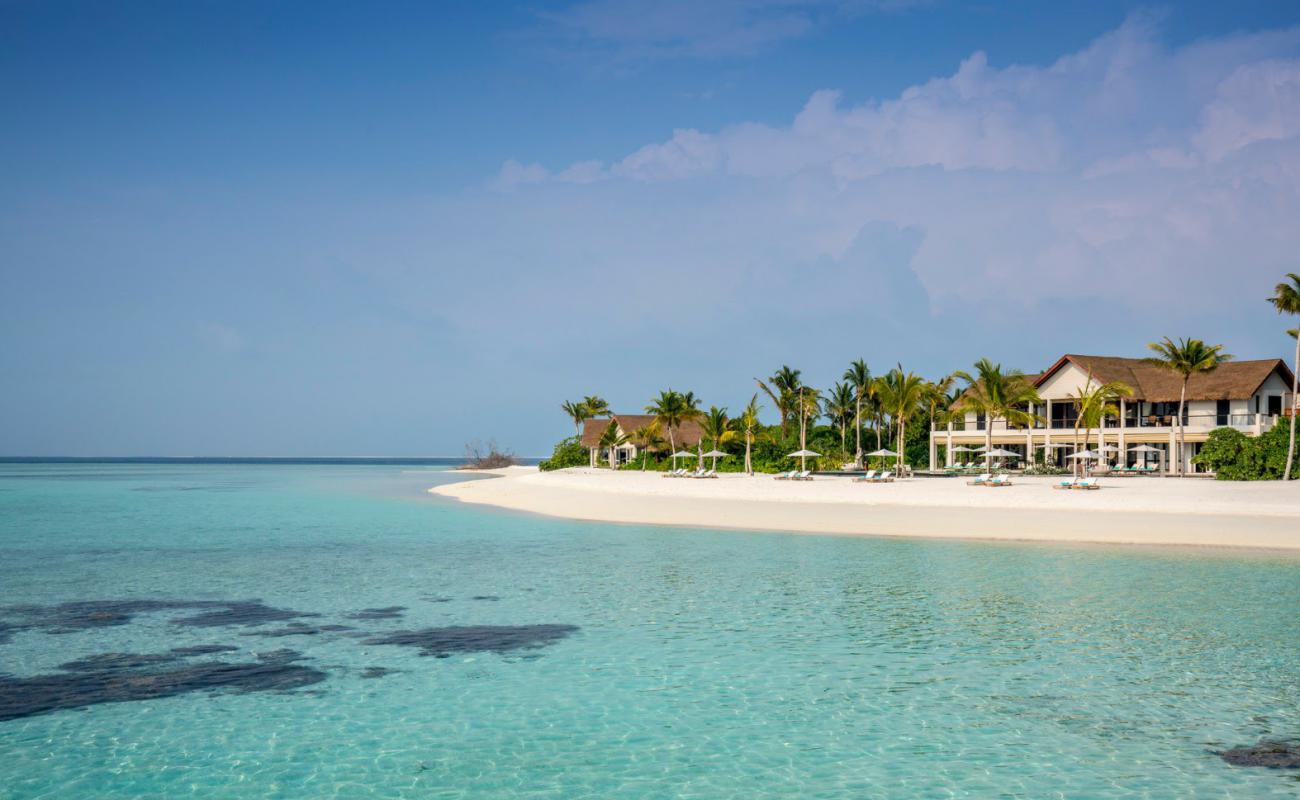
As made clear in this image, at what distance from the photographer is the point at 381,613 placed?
680 inches

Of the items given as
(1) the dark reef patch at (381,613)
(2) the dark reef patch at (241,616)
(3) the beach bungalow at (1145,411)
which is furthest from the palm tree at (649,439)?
(2) the dark reef patch at (241,616)

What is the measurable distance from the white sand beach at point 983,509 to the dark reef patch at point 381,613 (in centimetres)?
1638

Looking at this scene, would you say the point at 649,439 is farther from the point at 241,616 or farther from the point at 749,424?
the point at 241,616

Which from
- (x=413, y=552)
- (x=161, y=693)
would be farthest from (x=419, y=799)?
(x=413, y=552)

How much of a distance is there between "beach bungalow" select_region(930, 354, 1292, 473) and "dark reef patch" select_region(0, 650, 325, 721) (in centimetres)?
4812

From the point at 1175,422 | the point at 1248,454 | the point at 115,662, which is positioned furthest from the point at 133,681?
the point at 1175,422

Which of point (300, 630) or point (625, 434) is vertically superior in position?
point (625, 434)

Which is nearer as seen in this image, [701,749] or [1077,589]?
[701,749]

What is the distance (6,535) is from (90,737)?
28320 mm

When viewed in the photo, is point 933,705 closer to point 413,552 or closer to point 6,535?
point 413,552

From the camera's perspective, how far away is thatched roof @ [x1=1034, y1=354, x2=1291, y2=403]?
180ft

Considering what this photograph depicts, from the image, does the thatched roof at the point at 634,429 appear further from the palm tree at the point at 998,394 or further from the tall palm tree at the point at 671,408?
the palm tree at the point at 998,394

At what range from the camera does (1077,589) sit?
1909 cm

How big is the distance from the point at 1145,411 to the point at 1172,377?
2.66 m
